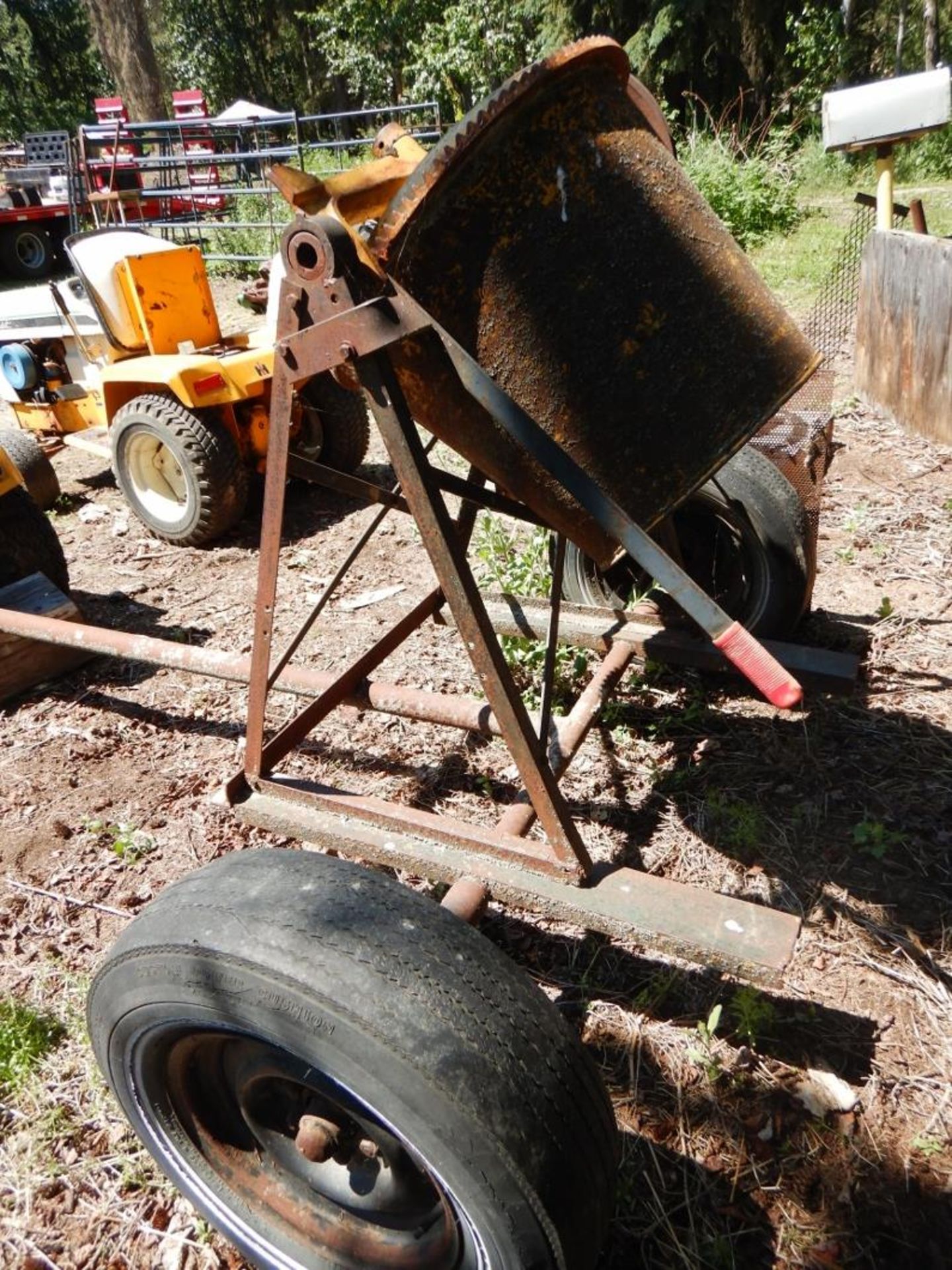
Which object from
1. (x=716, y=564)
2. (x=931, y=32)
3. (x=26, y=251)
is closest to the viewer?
(x=716, y=564)

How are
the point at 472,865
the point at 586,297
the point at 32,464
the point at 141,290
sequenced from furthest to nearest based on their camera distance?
the point at 32,464 < the point at 141,290 < the point at 472,865 < the point at 586,297

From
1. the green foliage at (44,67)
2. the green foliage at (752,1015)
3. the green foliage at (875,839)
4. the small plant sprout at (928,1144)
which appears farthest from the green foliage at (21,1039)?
the green foliage at (44,67)

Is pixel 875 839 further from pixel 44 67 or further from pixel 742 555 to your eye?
pixel 44 67

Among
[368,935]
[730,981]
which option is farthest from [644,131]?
[730,981]

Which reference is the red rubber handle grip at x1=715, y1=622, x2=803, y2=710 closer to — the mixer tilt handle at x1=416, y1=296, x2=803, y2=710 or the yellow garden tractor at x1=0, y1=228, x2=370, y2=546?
the mixer tilt handle at x1=416, y1=296, x2=803, y2=710

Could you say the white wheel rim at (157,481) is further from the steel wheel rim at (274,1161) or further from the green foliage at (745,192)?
the green foliage at (745,192)

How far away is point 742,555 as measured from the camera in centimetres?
302

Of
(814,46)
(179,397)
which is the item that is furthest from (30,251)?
(179,397)

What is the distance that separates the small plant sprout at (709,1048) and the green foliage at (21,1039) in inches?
64.5

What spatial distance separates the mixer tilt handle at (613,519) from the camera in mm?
1554

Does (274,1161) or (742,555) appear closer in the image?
(274,1161)

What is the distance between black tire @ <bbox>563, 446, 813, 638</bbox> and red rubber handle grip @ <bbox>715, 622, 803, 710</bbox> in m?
1.14

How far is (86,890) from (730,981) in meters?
1.96

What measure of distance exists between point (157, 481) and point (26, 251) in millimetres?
16221
